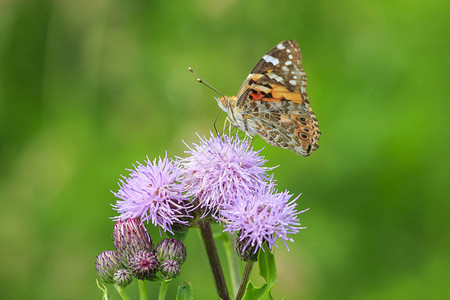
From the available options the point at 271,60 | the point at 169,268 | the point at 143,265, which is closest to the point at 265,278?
the point at 169,268

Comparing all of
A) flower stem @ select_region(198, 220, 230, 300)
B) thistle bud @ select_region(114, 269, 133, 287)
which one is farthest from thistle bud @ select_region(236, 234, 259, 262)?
thistle bud @ select_region(114, 269, 133, 287)

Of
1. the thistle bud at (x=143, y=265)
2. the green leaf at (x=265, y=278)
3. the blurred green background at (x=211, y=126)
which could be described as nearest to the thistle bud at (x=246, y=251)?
the green leaf at (x=265, y=278)

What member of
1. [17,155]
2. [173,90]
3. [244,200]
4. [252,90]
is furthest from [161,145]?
[244,200]

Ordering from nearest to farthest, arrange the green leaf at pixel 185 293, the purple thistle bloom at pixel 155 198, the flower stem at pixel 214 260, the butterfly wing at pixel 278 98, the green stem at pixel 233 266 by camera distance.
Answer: the green leaf at pixel 185 293
the flower stem at pixel 214 260
the purple thistle bloom at pixel 155 198
the green stem at pixel 233 266
the butterfly wing at pixel 278 98

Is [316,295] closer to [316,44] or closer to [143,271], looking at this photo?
[143,271]

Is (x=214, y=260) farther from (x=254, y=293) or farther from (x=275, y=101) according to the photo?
(x=275, y=101)

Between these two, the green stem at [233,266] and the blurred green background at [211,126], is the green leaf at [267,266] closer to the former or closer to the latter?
the green stem at [233,266]
